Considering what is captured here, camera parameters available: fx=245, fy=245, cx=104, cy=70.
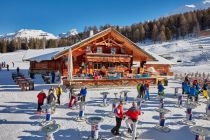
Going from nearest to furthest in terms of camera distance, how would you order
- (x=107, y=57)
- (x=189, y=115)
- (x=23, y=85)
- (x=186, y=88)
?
(x=189, y=115)
(x=186, y=88)
(x=23, y=85)
(x=107, y=57)

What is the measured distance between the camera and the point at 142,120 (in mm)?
14117

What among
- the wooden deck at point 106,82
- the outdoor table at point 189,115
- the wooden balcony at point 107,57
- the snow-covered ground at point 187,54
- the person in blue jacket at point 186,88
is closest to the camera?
the outdoor table at point 189,115

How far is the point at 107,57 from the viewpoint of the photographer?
3050 cm

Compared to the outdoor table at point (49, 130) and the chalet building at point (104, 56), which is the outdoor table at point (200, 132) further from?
the chalet building at point (104, 56)

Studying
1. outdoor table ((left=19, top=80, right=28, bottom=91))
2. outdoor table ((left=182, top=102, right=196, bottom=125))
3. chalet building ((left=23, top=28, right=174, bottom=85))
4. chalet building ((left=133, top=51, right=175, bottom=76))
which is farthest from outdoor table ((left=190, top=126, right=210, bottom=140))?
chalet building ((left=133, top=51, right=175, bottom=76))

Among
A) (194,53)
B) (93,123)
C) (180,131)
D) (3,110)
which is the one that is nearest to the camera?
(93,123)

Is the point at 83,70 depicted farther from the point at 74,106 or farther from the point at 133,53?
the point at 74,106

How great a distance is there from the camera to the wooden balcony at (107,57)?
29303mm

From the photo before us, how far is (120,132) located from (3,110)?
788 centimetres

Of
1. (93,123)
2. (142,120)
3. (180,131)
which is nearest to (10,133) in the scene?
(93,123)

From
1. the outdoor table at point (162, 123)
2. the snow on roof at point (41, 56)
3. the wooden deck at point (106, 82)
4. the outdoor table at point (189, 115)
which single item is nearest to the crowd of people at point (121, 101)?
the outdoor table at point (162, 123)

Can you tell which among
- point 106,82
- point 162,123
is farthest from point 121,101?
point 106,82

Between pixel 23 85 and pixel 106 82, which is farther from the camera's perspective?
pixel 106 82

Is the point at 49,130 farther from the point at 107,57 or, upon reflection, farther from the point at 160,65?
the point at 160,65
